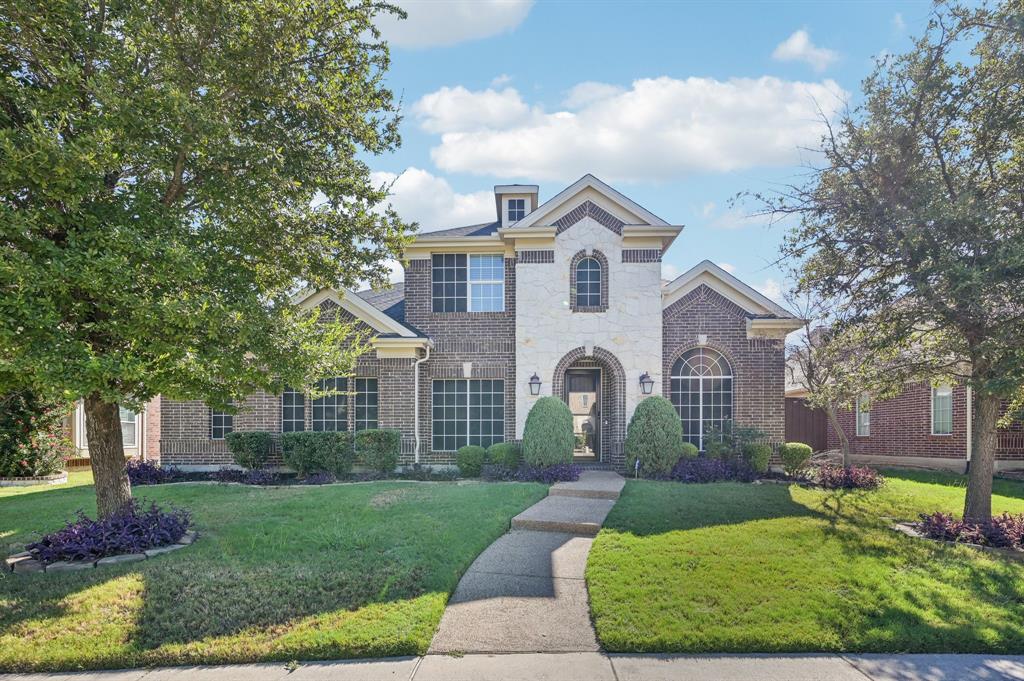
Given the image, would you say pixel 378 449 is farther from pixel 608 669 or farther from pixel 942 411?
pixel 942 411

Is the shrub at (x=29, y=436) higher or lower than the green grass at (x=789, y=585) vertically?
higher

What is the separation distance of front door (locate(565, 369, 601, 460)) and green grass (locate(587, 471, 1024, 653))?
6153mm

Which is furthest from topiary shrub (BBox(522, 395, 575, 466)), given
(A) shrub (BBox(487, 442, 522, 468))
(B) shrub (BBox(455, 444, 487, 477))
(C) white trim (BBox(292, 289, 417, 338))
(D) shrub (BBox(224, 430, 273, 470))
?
(D) shrub (BBox(224, 430, 273, 470))

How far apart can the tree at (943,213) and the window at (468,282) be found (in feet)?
25.8

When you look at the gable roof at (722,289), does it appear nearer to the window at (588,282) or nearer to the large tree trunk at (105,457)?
the window at (588,282)

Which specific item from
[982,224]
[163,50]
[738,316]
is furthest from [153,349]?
[738,316]

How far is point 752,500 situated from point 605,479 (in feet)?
10.2

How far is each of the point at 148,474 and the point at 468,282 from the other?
889 cm

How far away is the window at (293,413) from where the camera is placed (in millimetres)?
15227

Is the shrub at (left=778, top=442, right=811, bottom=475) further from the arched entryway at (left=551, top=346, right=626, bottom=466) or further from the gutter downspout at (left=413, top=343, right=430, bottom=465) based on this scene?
the gutter downspout at (left=413, top=343, right=430, bottom=465)

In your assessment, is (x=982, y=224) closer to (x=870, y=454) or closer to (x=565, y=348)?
(x=565, y=348)

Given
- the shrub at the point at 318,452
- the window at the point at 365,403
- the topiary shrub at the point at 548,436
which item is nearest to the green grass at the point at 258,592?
the topiary shrub at the point at 548,436

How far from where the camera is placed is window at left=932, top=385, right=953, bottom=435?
1669cm

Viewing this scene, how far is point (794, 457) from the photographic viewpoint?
551 inches
